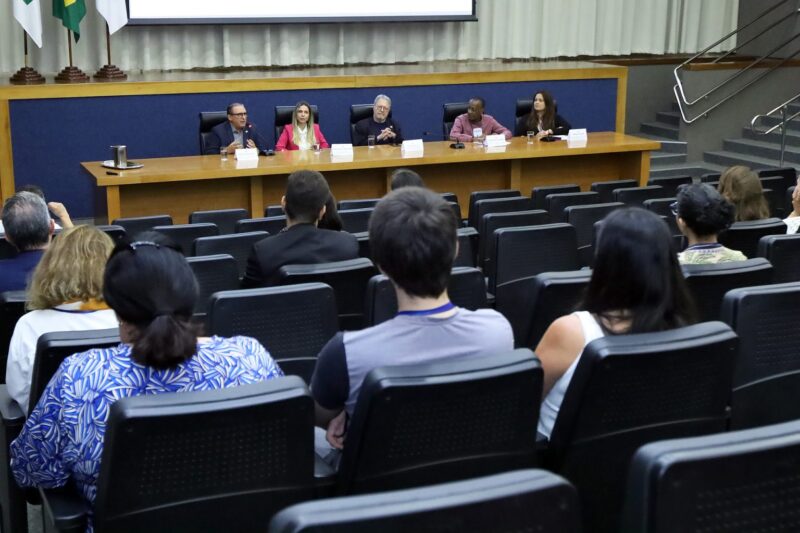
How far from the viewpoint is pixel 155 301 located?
2.01 metres

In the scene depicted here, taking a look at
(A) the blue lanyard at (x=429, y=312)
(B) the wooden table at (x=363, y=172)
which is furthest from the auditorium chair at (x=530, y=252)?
(B) the wooden table at (x=363, y=172)

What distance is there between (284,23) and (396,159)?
3803 millimetres

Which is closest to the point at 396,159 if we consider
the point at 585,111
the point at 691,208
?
the point at 585,111

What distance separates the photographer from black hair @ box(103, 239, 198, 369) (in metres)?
1.97

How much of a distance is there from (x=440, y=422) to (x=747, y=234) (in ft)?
8.86

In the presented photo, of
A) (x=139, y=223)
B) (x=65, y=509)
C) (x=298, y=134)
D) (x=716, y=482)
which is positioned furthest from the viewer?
(x=298, y=134)

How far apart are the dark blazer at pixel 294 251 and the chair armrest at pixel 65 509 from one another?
167 cm

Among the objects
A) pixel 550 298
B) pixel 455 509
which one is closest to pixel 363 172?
pixel 550 298

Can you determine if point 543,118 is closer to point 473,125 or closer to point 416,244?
point 473,125

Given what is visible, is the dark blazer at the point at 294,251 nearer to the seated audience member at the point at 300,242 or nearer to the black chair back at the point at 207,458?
the seated audience member at the point at 300,242

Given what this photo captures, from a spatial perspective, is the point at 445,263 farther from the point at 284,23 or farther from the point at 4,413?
the point at 284,23

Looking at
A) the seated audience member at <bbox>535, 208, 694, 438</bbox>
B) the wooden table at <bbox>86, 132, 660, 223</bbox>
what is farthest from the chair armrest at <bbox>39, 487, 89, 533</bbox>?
the wooden table at <bbox>86, 132, 660, 223</bbox>

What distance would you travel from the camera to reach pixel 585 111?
1071 centimetres

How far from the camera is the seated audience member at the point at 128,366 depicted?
199 centimetres
